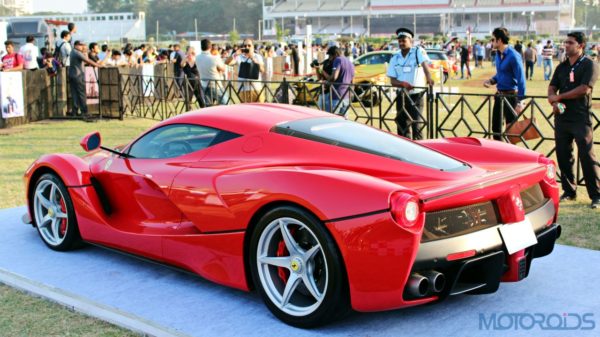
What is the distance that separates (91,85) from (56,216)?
1226cm

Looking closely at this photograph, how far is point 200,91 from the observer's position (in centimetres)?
1616

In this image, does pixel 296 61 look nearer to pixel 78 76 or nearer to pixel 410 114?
pixel 78 76

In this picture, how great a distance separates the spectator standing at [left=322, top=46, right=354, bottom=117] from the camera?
42.3 feet

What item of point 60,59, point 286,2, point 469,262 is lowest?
point 469,262

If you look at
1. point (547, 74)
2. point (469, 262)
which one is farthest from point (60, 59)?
point (547, 74)

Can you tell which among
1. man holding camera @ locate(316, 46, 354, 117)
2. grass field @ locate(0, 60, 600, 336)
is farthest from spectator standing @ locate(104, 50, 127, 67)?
man holding camera @ locate(316, 46, 354, 117)

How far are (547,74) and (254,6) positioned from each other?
155 m

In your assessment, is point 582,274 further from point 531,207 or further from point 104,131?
point 104,131

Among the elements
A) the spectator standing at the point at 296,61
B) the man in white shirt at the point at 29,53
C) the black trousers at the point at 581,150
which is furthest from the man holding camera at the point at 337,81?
the spectator standing at the point at 296,61

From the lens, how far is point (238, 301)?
5.10 meters

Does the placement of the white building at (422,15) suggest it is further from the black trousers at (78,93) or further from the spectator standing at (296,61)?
the black trousers at (78,93)

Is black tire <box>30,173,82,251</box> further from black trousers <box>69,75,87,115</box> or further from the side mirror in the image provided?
black trousers <box>69,75,87,115</box>

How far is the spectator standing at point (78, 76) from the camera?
17109mm

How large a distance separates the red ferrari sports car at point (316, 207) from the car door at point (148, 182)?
0.01 metres
